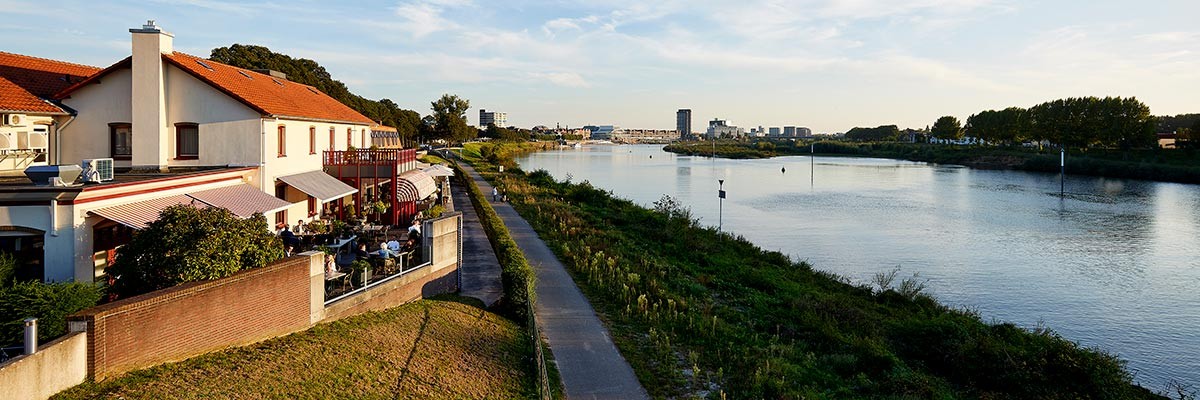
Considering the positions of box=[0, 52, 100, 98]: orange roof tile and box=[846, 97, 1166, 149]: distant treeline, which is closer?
box=[0, 52, 100, 98]: orange roof tile

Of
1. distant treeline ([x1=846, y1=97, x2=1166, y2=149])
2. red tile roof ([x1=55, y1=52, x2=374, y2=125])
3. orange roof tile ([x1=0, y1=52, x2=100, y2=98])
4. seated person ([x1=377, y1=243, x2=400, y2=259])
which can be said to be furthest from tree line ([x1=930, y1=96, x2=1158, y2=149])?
orange roof tile ([x1=0, y1=52, x2=100, y2=98])

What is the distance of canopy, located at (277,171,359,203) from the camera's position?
20.9 m

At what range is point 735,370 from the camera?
1366cm

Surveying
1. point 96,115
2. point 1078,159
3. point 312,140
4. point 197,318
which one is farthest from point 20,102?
point 1078,159

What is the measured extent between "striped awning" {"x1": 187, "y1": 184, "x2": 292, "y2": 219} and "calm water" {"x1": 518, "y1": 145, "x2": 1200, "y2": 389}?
19512 millimetres

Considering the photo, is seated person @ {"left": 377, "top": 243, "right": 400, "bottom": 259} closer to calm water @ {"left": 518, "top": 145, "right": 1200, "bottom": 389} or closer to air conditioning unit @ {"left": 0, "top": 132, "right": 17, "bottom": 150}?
air conditioning unit @ {"left": 0, "top": 132, "right": 17, "bottom": 150}

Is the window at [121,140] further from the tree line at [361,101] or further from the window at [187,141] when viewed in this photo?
the tree line at [361,101]

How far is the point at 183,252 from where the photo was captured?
34.3 feet

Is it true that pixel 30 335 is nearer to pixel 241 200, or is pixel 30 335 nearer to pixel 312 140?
pixel 241 200

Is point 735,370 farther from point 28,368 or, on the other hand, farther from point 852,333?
point 28,368

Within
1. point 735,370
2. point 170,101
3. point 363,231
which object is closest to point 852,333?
point 735,370

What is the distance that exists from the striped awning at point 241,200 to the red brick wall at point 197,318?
15.7ft

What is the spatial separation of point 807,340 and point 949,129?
460 ft

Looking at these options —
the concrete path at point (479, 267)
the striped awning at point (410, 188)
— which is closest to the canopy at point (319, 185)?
the striped awning at point (410, 188)
